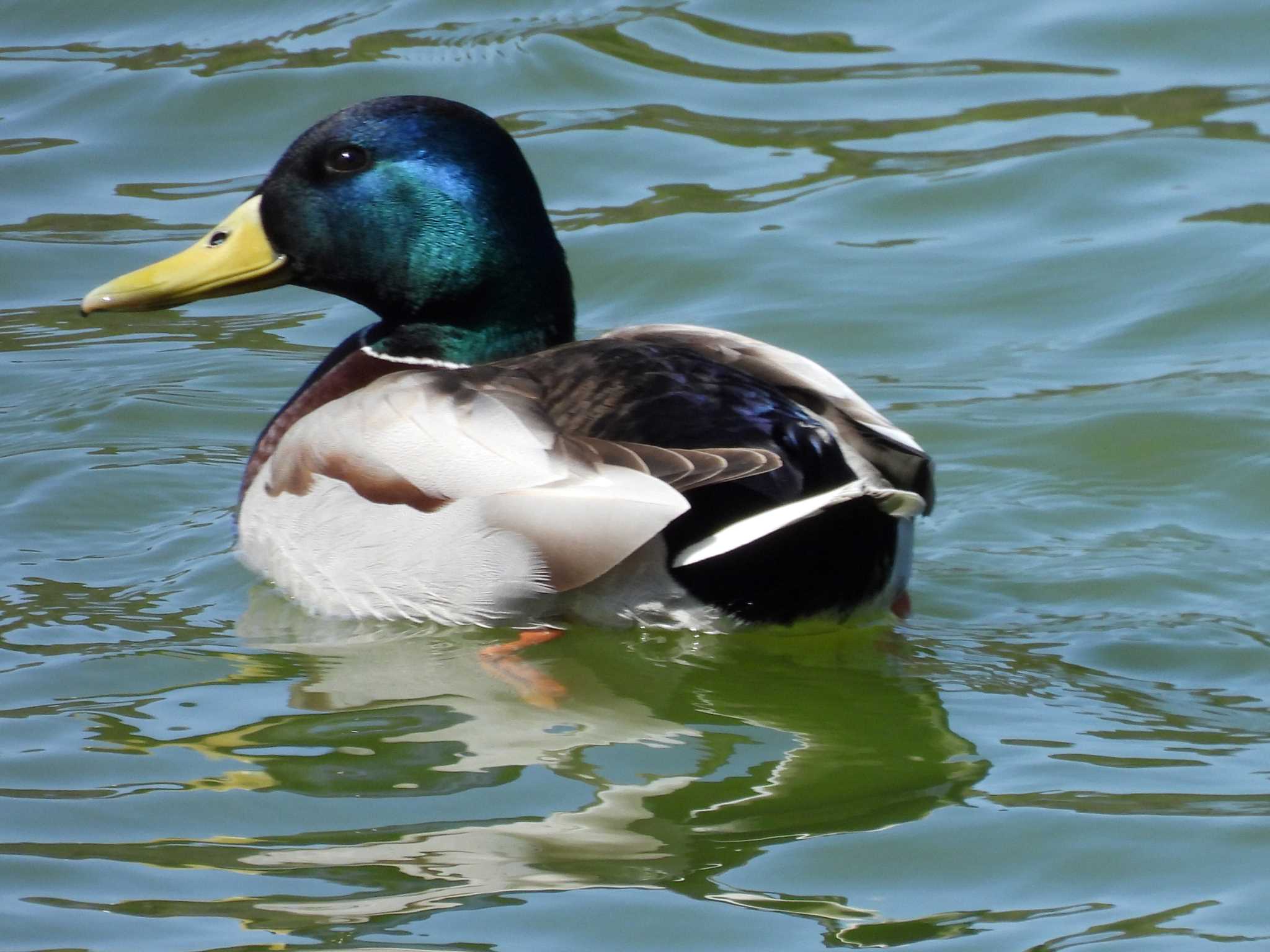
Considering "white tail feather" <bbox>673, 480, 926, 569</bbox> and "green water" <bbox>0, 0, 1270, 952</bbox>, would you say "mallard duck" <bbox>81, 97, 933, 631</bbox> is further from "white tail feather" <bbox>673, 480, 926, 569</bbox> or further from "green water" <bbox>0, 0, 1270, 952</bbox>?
"green water" <bbox>0, 0, 1270, 952</bbox>

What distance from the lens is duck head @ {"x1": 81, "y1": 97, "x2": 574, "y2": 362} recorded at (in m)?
5.16

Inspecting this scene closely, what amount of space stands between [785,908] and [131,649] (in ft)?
6.54

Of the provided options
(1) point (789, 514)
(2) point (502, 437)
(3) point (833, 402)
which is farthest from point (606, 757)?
(3) point (833, 402)

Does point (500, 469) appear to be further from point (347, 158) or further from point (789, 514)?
point (347, 158)

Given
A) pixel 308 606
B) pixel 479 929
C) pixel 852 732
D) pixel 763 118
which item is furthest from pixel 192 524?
pixel 763 118

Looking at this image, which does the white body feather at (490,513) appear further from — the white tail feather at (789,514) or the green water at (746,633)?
the green water at (746,633)

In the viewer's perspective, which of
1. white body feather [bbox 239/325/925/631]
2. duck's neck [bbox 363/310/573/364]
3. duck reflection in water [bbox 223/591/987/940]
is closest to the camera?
duck reflection in water [bbox 223/591/987/940]

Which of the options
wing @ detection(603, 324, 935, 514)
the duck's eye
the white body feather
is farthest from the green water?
the duck's eye

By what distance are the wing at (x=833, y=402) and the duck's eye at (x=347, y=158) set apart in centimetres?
76

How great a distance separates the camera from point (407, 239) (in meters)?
5.21

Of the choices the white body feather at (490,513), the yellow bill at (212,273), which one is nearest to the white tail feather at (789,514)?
the white body feather at (490,513)

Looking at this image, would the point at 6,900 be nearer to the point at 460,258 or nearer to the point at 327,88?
the point at 460,258

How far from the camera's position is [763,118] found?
8.83 meters

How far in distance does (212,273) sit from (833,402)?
169 centimetres
